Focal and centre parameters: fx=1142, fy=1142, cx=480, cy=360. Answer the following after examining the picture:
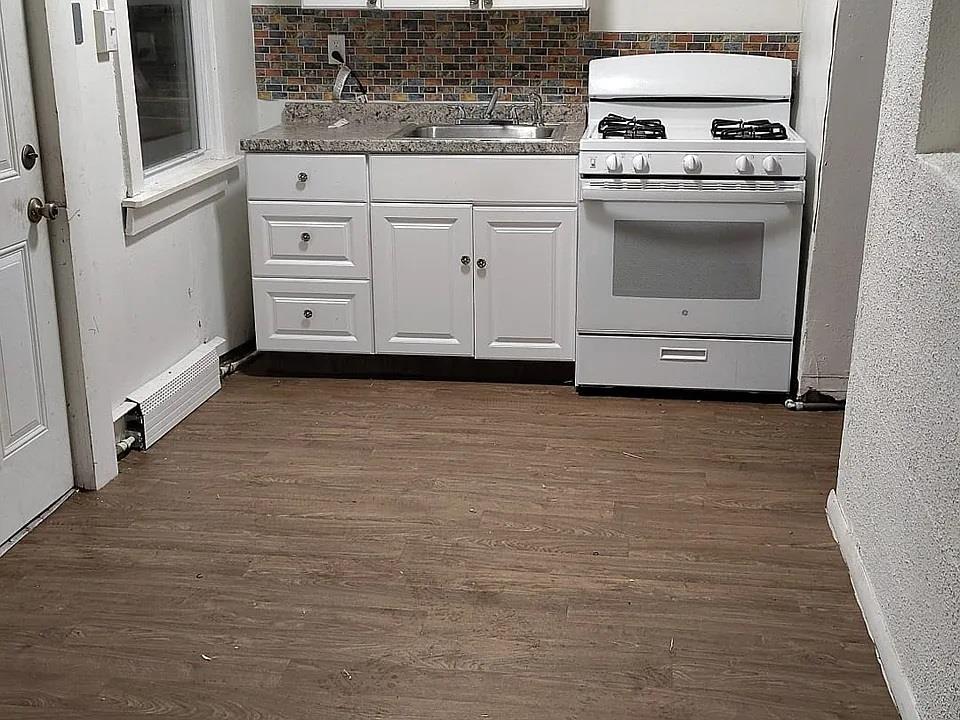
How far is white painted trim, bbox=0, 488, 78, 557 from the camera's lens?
9.26 feet

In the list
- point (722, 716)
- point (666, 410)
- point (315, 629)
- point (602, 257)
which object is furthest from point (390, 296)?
point (722, 716)

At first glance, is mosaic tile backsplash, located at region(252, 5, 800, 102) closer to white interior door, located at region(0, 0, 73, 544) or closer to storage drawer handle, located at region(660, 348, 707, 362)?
storage drawer handle, located at region(660, 348, 707, 362)

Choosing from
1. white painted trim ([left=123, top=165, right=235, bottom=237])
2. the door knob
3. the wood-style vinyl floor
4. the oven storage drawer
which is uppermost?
the door knob

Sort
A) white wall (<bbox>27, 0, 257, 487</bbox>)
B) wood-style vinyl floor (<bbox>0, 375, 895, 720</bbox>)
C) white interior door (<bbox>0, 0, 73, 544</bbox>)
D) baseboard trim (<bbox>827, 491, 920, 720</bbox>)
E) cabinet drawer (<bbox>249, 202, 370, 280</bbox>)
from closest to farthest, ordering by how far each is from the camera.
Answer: baseboard trim (<bbox>827, 491, 920, 720</bbox>) → wood-style vinyl floor (<bbox>0, 375, 895, 720</bbox>) → white interior door (<bbox>0, 0, 73, 544</bbox>) → white wall (<bbox>27, 0, 257, 487</bbox>) → cabinet drawer (<bbox>249, 202, 370, 280</bbox>)

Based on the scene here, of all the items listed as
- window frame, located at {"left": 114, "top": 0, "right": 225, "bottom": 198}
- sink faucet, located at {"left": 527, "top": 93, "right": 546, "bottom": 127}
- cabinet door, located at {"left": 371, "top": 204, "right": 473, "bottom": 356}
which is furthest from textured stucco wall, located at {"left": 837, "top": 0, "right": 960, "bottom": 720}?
window frame, located at {"left": 114, "top": 0, "right": 225, "bottom": 198}

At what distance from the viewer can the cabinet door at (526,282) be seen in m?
3.88

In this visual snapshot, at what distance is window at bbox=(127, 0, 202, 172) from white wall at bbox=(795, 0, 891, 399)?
212 cm

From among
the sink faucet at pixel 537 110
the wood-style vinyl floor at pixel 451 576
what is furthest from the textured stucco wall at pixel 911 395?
the sink faucet at pixel 537 110

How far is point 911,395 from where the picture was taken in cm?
223

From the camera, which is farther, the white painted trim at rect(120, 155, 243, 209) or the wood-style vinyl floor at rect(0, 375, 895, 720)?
the white painted trim at rect(120, 155, 243, 209)

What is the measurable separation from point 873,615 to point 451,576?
37.2 inches

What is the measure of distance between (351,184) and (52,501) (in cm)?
149

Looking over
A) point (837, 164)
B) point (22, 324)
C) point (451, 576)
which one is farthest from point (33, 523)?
point (837, 164)

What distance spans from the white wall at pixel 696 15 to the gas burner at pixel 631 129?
47cm
